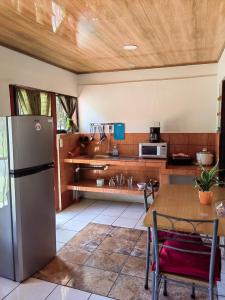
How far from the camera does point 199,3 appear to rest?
77.2 inches

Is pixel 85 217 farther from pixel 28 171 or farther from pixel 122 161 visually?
pixel 28 171

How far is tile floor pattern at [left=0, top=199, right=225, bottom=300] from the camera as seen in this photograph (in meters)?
2.15

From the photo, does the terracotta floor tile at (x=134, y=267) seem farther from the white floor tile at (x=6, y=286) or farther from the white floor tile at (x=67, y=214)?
the white floor tile at (x=67, y=214)

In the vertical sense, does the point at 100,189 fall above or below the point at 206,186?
below

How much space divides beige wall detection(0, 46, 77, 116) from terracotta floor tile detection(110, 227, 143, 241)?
6.97 ft

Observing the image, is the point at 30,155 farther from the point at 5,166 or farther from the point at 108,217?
the point at 108,217

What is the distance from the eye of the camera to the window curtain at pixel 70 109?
445cm

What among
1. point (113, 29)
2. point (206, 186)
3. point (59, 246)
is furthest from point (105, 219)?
point (113, 29)

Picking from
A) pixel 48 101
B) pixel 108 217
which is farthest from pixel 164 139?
pixel 48 101

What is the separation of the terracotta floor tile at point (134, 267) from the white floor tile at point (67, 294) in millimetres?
483

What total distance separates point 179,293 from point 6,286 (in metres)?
1.58

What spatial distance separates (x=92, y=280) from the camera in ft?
7.68

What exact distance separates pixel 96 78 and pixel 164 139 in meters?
1.74

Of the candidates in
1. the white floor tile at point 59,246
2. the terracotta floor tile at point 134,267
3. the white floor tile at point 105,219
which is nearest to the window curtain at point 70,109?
the white floor tile at point 105,219
